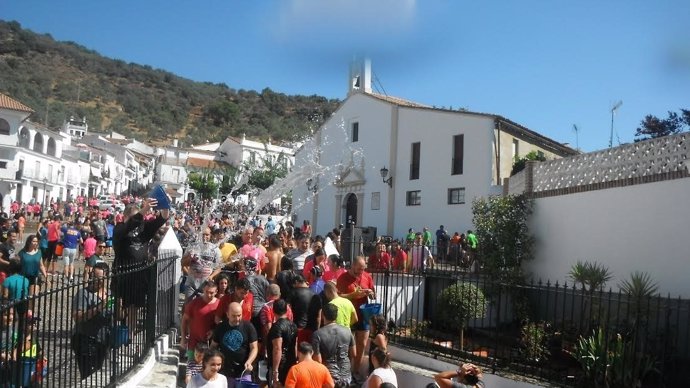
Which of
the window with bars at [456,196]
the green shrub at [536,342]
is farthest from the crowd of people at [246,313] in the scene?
the window with bars at [456,196]

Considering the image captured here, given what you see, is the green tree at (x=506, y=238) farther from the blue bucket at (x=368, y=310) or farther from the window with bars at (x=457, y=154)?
the window with bars at (x=457, y=154)

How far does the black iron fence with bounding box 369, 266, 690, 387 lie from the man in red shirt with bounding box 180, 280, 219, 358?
4.43 metres

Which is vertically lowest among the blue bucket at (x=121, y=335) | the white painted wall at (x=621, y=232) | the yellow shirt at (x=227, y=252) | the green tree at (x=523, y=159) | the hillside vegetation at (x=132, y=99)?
the blue bucket at (x=121, y=335)

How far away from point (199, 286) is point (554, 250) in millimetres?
9276

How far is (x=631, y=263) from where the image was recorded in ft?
38.8

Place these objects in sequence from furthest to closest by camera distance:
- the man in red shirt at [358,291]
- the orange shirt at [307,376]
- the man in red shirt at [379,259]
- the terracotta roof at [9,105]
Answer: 1. the terracotta roof at [9,105]
2. the man in red shirt at [379,259]
3. the man in red shirt at [358,291]
4. the orange shirt at [307,376]

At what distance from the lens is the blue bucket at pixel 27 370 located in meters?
4.57

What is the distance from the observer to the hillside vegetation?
9762 cm

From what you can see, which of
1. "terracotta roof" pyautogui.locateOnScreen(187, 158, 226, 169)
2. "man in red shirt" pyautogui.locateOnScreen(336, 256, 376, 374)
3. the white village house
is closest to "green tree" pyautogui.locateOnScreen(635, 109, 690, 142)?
the white village house

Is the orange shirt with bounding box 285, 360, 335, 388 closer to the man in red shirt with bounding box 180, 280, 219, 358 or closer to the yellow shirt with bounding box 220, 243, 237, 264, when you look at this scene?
the man in red shirt with bounding box 180, 280, 219, 358

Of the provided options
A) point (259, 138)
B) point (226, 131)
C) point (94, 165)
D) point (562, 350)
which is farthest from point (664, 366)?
point (226, 131)

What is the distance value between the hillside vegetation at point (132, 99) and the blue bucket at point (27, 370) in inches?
3427

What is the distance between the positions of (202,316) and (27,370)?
245 cm

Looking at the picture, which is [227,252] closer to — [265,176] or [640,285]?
[640,285]
